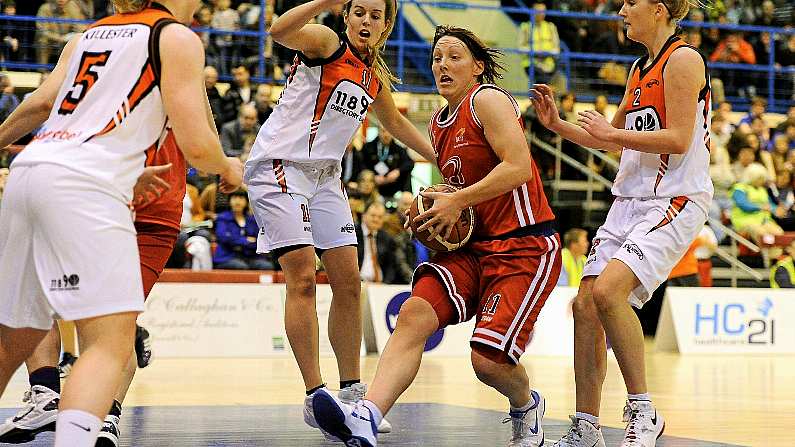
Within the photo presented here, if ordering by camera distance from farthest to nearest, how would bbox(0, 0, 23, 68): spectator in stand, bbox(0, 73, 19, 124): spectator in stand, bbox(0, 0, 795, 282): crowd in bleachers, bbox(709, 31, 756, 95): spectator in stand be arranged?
bbox(709, 31, 756, 95): spectator in stand, bbox(0, 0, 23, 68): spectator in stand, bbox(0, 73, 19, 124): spectator in stand, bbox(0, 0, 795, 282): crowd in bleachers

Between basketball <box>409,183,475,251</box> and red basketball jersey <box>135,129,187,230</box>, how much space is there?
3.21ft

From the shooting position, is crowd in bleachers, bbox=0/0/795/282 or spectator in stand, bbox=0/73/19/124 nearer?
crowd in bleachers, bbox=0/0/795/282

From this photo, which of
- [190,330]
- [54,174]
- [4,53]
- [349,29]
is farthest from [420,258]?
[54,174]

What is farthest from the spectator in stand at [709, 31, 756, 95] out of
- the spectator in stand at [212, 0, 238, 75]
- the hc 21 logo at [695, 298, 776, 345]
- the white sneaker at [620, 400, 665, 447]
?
the white sneaker at [620, 400, 665, 447]

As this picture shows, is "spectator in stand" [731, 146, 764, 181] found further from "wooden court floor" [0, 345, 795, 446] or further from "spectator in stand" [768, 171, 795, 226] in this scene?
"wooden court floor" [0, 345, 795, 446]

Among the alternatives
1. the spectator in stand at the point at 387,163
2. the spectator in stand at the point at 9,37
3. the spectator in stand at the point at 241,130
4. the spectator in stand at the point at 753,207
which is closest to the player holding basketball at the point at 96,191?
the spectator in stand at the point at 241,130

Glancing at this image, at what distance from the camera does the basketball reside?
499 cm

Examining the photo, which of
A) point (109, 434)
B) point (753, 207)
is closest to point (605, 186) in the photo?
point (753, 207)

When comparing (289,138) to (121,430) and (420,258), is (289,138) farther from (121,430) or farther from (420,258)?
(420,258)

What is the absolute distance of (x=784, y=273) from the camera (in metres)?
14.4

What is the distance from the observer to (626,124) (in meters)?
5.56

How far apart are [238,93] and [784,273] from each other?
22.5 feet

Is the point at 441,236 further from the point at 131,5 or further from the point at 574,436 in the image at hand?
the point at 131,5

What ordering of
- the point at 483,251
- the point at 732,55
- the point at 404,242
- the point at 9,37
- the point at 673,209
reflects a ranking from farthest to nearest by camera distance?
the point at 732,55 → the point at 9,37 → the point at 404,242 → the point at 673,209 → the point at 483,251
